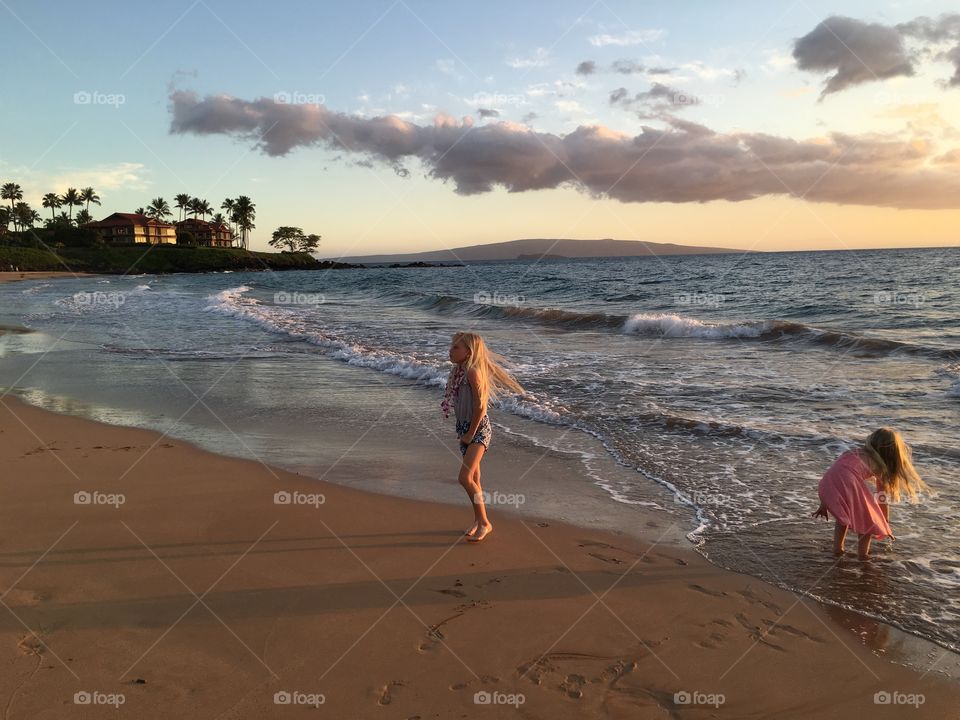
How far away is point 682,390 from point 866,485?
21.5ft

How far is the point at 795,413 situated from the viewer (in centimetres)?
983

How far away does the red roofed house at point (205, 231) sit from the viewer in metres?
140

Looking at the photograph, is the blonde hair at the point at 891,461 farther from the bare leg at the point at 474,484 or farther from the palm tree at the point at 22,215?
the palm tree at the point at 22,215

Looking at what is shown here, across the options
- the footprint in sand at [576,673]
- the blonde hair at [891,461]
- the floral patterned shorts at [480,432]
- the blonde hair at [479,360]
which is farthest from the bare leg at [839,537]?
the floral patterned shorts at [480,432]

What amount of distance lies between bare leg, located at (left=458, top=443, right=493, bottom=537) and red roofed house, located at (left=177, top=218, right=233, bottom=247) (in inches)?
5752

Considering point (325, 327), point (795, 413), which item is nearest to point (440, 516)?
point (795, 413)

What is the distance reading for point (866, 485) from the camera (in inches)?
204

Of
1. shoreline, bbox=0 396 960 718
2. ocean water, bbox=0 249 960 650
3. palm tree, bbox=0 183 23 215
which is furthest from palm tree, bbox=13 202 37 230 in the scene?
shoreline, bbox=0 396 960 718

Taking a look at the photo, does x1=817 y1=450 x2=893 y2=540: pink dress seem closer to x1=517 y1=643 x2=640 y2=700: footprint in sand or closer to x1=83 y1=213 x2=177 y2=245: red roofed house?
x1=517 y1=643 x2=640 y2=700: footprint in sand

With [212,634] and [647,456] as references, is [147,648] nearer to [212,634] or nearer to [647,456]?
[212,634]

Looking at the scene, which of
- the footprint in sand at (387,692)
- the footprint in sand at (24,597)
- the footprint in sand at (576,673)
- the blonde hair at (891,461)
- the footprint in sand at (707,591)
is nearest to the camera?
the footprint in sand at (387,692)

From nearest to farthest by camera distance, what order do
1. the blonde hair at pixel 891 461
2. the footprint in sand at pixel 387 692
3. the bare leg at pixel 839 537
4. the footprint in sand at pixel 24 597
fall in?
1. the footprint in sand at pixel 387 692
2. the footprint in sand at pixel 24 597
3. the blonde hair at pixel 891 461
4. the bare leg at pixel 839 537

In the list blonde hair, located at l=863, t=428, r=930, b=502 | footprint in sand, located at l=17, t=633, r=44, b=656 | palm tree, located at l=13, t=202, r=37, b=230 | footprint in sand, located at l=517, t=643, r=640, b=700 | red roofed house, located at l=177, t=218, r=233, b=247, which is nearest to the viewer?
footprint in sand, located at l=517, t=643, r=640, b=700

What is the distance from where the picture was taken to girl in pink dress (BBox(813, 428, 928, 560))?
16.8 ft
